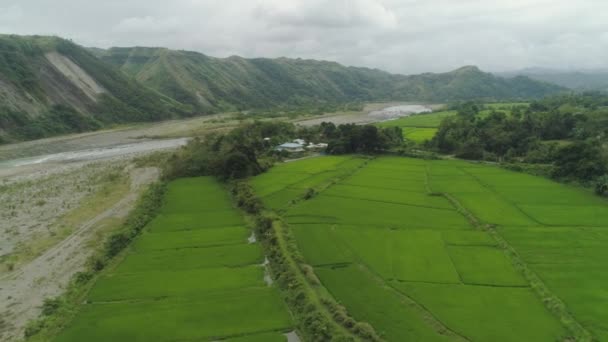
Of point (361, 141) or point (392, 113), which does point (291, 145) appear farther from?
point (392, 113)

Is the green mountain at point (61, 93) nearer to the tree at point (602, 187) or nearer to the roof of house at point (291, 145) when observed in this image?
the roof of house at point (291, 145)

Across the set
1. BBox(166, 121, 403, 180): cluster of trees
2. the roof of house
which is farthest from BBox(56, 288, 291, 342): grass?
the roof of house

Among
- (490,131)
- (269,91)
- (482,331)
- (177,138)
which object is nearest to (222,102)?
(269,91)

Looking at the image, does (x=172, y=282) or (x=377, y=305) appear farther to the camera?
(x=172, y=282)

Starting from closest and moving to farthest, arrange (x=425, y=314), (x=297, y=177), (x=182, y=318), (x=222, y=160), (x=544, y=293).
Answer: (x=182, y=318) < (x=425, y=314) < (x=544, y=293) < (x=297, y=177) < (x=222, y=160)

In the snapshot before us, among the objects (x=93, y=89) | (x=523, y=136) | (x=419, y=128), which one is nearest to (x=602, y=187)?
(x=523, y=136)

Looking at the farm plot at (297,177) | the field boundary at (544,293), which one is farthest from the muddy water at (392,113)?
the field boundary at (544,293)

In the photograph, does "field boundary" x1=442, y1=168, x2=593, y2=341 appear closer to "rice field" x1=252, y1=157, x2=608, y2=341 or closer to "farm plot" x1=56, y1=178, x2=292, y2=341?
"rice field" x1=252, y1=157, x2=608, y2=341
